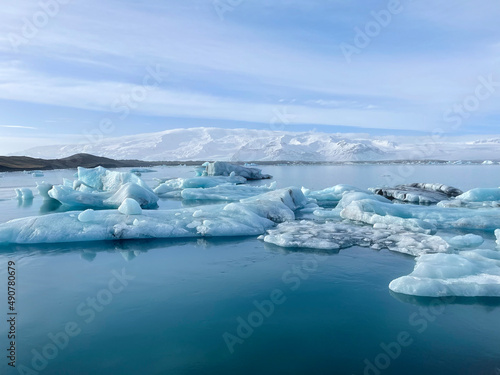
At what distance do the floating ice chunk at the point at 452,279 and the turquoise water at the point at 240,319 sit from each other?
0.20m

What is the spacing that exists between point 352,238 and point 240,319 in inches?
222

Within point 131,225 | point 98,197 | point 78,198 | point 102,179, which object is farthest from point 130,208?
point 102,179

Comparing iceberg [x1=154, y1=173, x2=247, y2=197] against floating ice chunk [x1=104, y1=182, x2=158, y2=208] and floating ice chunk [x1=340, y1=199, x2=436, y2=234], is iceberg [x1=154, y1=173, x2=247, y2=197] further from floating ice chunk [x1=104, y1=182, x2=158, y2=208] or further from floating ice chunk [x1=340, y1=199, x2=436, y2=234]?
floating ice chunk [x1=340, y1=199, x2=436, y2=234]

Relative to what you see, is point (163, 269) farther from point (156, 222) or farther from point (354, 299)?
point (354, 299)

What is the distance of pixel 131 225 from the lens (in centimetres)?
1052

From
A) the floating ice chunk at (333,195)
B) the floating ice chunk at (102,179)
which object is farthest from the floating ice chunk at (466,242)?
→ the floating ice chunk at (102,179)

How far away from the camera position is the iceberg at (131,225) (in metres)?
9.88

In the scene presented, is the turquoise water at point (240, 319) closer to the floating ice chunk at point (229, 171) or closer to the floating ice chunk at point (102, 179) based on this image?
the floating ice chunk at point (102, 179)

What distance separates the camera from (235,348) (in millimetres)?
4641

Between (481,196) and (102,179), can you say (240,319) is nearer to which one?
(481,196)
